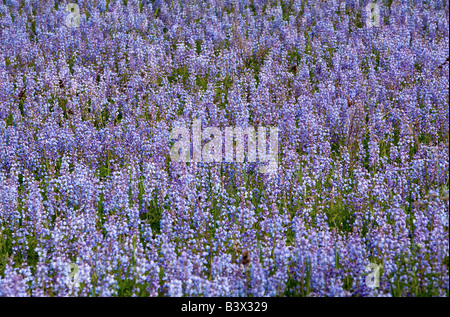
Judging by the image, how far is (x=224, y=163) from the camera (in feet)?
19.8

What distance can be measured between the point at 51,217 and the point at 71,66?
4383mm

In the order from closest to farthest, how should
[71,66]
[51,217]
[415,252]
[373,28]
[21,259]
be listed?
[415,252] < [21,259] < [51,217] < [71,66] < [373,28]

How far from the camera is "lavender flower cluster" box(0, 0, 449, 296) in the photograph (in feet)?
14.4

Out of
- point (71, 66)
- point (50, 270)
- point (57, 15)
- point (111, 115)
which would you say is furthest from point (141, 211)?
point (57, 15)

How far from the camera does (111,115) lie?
24.1 feet

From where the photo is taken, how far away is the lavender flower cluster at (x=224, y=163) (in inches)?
173

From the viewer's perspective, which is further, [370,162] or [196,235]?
[370,162]

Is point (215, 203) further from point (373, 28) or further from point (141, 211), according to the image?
point (373, 28)

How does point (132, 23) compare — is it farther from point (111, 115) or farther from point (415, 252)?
point (415, 252)

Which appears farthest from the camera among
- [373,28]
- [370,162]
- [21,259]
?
[373,28]

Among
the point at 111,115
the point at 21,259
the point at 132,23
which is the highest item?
the point at 132,23

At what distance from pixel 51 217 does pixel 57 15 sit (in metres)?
6.63

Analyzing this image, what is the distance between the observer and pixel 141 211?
5.50 m

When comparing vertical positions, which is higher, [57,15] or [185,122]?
→ [57,15]
